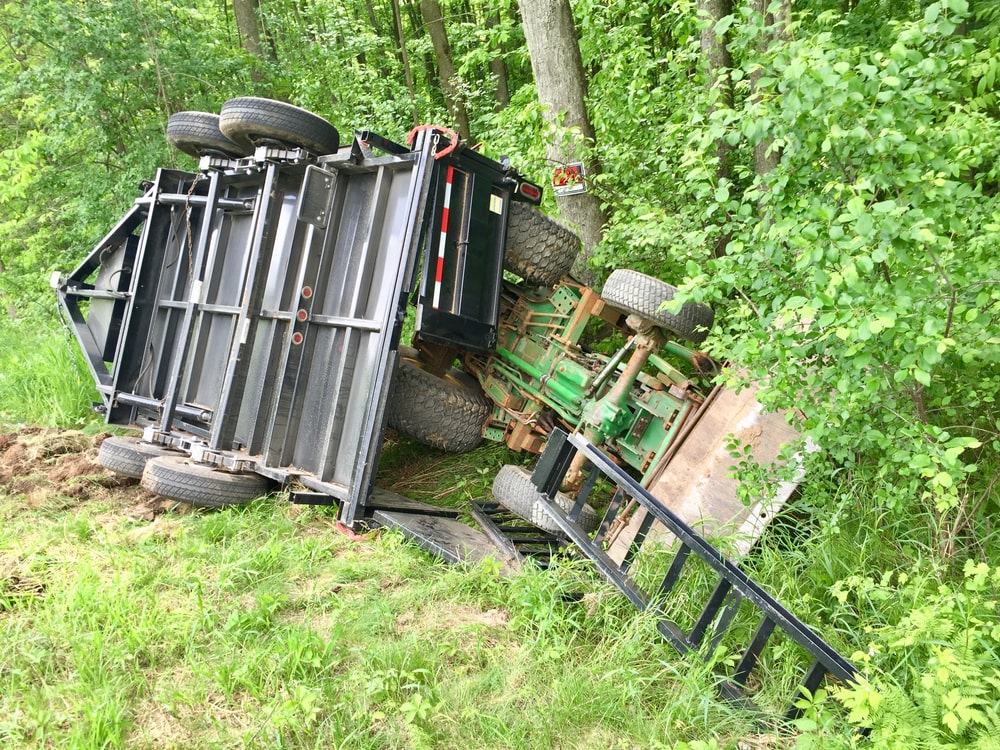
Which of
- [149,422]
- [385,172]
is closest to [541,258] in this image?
[385,172]

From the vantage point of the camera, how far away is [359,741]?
2303mm

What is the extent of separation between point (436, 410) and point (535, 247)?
4.12ft

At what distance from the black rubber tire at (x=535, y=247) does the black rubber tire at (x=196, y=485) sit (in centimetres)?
216

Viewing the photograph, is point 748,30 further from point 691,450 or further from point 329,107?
point 329,107

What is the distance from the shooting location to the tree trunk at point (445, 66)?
34.6ft

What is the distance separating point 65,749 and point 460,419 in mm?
2901

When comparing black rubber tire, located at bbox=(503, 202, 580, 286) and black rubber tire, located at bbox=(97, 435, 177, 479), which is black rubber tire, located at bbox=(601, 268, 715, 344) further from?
black rubber tire, located at bbox=(97, 435, 177, 479)

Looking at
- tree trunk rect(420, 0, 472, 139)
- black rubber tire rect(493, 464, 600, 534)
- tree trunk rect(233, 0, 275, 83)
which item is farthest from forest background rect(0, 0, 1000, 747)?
tree trunk rect(233, 0, 275, 83)

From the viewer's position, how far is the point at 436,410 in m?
4.67

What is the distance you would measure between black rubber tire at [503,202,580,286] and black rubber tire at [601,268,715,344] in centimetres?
66

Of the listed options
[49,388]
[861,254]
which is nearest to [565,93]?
[861,254]

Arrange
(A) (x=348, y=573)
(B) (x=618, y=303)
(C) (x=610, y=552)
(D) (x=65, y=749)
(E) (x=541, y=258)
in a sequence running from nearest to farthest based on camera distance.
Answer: (D) (x=65, y=749) < (A) (x=348, y=573) < (C) (x=610, y=552) < (B) (x=618, y=303) < (E) (x=541, y=258)

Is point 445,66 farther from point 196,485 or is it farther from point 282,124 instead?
point 196,485

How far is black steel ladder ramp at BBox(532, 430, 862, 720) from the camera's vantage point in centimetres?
237
